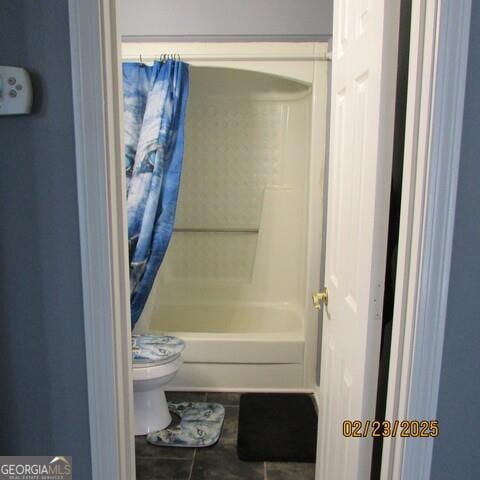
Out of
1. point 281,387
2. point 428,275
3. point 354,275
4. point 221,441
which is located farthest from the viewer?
point 281,387

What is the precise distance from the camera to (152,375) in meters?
2.14

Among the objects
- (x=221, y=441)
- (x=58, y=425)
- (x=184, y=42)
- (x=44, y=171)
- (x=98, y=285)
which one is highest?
(x=184, y=42)

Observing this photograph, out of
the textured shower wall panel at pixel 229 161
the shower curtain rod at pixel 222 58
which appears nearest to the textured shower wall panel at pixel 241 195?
the textured shower wall panel at pixel 229 161

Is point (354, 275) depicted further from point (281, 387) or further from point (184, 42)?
point (184, 42)

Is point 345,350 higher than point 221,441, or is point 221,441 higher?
point 345,350

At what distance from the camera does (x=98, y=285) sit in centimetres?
98

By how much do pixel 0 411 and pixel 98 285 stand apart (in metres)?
0.42

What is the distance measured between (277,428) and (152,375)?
73cm

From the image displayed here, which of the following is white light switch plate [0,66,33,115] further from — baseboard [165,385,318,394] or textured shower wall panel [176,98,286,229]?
textured shower wall panel [176,98,286,229]

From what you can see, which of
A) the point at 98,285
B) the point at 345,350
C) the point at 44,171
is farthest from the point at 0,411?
the point at 345,350

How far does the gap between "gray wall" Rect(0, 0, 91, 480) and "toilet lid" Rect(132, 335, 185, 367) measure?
106cm

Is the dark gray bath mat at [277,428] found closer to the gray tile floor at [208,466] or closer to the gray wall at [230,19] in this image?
the gray tile floor at [208,466]

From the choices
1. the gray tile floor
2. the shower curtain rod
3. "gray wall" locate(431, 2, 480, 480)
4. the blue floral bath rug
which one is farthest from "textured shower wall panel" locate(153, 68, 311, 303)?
"gray wall" locate(431, 2, 480, 480)

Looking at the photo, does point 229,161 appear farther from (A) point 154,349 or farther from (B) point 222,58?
(A) point 154,349
